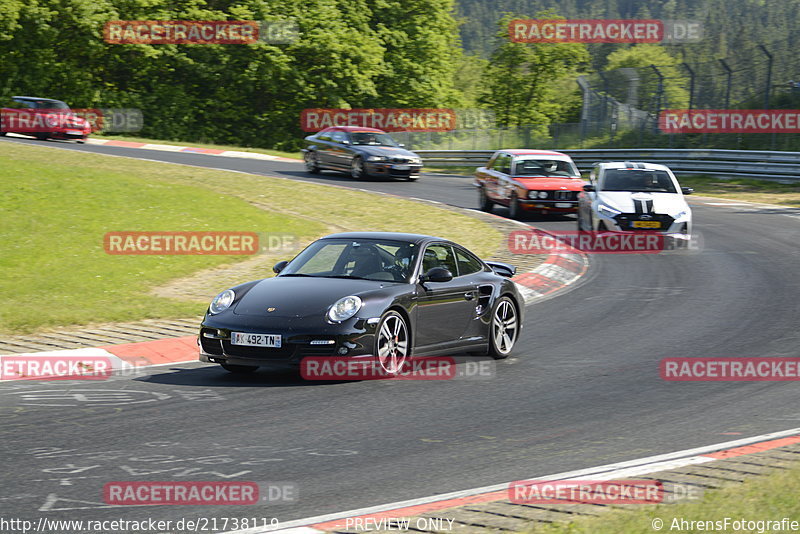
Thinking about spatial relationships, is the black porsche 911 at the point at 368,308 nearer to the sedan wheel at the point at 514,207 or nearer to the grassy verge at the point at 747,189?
the sedan wheel at the point at 514,207

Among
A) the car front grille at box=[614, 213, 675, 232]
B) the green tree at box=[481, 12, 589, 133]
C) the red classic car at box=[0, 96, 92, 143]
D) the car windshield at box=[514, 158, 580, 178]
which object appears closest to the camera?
the car front grille at box=[614, 213, 675, 232]

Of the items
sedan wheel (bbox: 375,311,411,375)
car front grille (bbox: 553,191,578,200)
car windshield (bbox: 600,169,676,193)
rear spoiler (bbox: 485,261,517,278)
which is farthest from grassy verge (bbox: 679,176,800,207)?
sedan wheel (bbox: 375,311,411,375)

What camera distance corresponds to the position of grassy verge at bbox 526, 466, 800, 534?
5.03 metres

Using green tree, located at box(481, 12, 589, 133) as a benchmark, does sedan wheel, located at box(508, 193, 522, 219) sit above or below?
below

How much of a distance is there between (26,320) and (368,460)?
6319mm

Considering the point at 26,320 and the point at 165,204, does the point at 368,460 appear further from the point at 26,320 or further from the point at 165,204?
the point at 165,204

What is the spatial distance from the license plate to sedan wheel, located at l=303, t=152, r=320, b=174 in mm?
24486

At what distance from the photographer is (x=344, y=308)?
9.38m

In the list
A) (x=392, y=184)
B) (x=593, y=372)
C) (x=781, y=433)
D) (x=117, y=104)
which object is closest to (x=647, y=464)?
(x=781, y=433)

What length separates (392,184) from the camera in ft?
105

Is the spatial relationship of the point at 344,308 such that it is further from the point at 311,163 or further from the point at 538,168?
the point at 311,163

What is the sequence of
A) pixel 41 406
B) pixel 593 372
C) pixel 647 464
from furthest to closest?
pixel 593 372, pixel 41 406, pixel 647 464

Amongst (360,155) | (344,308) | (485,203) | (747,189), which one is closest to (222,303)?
(344,308)

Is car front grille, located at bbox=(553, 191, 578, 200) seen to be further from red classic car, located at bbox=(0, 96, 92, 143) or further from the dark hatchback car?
red classic car, located at bbox=(0, 96, 92, 143)
